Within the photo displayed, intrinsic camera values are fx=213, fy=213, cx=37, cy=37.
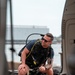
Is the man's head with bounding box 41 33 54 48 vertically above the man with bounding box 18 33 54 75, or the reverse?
the man's head with bounding box 41 33 54 48

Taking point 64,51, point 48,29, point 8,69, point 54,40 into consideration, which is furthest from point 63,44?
point 8,69

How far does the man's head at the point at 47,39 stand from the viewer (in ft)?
9.65

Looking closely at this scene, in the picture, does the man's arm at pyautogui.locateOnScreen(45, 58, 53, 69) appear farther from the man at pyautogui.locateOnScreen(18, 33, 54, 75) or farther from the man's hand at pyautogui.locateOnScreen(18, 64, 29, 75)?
the man's hand at pyautogui.locateOnScreen(18, 64, 29, 75)

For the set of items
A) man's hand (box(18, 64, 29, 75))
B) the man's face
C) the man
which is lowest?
man's hand (box(18, 64, 29, 75))

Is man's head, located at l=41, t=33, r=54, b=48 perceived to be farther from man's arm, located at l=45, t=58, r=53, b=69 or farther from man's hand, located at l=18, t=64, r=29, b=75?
man's hand, located at l=18, t=64, r=29, b=75

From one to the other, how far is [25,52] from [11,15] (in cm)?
228

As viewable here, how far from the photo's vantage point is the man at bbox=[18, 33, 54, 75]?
2994 mm

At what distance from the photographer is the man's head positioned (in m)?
2.94

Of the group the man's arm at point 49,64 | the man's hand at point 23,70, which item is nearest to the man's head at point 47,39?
the man's arm at point 49,64

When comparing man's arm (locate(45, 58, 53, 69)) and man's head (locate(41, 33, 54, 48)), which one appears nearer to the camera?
man's head (locate(41, 33, 54, 48))

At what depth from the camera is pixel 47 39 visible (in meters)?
2.96

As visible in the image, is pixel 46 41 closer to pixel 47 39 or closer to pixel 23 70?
pixel 47 39

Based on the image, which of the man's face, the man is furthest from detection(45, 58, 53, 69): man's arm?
the man's face

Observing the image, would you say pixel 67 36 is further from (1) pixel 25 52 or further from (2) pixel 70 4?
(1) pixel 25 52
